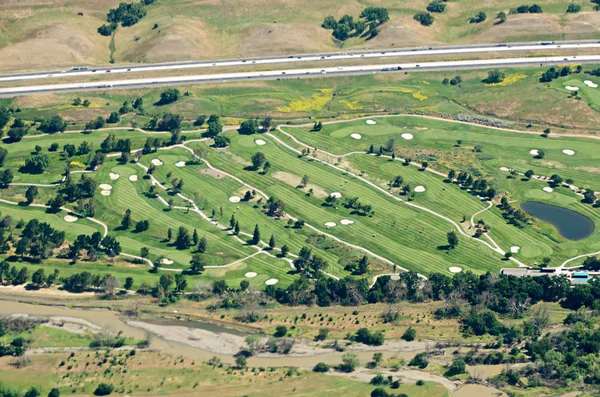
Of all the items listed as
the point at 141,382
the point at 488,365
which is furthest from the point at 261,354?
the point at 488,365

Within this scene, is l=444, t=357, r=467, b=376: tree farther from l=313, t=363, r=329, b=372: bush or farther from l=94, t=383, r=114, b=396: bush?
l=94, t=383, r=114, b=396: bush

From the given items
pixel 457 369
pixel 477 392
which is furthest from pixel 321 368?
pixel 477 392

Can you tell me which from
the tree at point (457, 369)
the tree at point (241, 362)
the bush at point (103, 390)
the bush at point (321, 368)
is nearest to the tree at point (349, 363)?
the bush at point (321, 368)

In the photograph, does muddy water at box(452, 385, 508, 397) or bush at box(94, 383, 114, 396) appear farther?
muddy water at box(452, 385, 508, 397)

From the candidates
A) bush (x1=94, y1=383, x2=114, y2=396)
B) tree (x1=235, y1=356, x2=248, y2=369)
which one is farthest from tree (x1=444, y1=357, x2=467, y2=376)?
bush (x1=94, y1=383, x2=114, y2=396)

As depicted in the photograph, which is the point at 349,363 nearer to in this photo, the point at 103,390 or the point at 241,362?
the point at 241,362

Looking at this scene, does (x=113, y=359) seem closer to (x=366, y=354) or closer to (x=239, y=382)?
(x=239, y=382)
